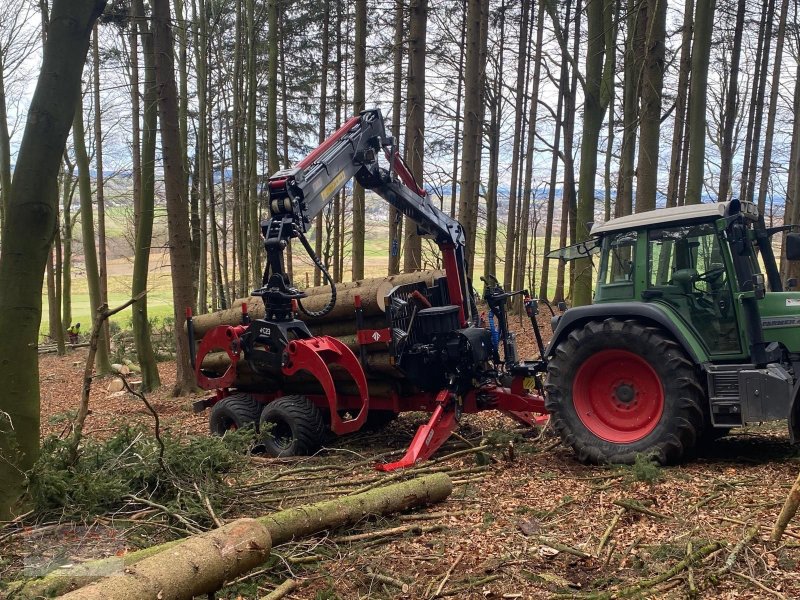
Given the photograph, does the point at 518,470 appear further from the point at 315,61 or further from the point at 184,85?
the point at 315,61

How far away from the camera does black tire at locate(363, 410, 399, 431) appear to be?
841 centimetres

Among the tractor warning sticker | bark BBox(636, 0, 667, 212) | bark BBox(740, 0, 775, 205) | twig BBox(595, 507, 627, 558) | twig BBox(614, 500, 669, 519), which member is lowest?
twig BBox(595, 507, 627, 558)

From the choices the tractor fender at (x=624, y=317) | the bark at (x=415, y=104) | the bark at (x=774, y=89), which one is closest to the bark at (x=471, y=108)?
the bark at (x=415, y=104)

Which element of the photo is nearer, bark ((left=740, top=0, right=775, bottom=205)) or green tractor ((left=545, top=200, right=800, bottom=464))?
green tractor ((left=545, top=200, right=800, bottom=464))

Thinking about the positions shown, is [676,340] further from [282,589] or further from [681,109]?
[681,109]

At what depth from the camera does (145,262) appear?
1277 centimetres

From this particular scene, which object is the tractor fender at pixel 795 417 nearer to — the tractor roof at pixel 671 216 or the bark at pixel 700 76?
the tractor roof at pixel 671 216

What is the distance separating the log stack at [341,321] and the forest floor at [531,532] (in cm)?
115

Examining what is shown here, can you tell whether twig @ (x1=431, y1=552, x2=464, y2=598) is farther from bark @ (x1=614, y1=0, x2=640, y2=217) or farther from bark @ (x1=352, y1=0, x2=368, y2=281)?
bark @ (x1=614, y1=0, x2=640, y2=217)

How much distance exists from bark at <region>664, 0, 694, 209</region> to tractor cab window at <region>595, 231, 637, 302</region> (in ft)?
29.0

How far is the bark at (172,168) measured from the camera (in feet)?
35.7

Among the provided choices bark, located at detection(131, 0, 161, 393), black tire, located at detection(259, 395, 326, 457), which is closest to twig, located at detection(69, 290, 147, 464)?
black tire, located at detection(259, 395, 326, 457)

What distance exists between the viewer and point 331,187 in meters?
7.49

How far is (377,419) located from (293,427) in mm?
1393
